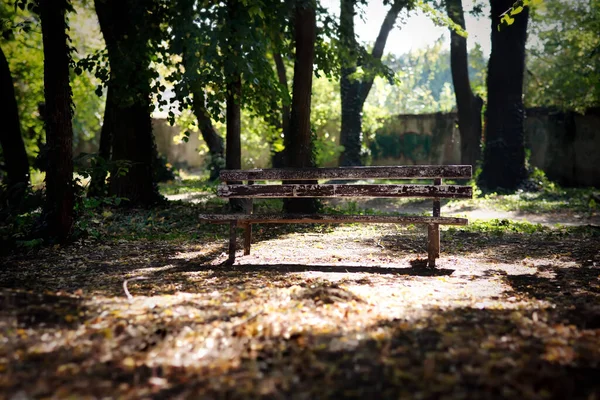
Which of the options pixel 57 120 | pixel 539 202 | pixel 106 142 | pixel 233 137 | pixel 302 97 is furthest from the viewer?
pixel 539 202

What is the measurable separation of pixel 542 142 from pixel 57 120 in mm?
18652

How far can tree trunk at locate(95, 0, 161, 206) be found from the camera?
9461 mm

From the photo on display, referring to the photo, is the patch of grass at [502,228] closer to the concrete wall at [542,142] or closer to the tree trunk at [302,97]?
the tree trunk at [302,97]

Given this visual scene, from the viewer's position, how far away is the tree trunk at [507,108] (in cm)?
1641

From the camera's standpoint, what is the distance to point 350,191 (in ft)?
21.0

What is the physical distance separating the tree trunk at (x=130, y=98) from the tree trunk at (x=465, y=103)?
38.0ft

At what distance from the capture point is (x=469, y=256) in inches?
286

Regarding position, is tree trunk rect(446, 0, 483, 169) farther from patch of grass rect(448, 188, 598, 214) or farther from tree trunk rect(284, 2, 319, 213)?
tree trunk rect(284, 2, 319, 213)

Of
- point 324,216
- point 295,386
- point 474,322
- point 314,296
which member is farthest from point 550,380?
point 324,216

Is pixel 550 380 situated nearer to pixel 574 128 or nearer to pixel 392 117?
pixel 574 128

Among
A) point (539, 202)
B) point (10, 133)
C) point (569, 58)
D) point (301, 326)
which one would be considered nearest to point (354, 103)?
point (539, 202)

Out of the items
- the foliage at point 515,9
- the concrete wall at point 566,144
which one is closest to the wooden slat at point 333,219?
the foliage at point 515,9

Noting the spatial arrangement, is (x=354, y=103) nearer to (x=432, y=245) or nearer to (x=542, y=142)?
(x=542, y=142)

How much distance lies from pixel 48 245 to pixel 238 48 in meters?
4.16
